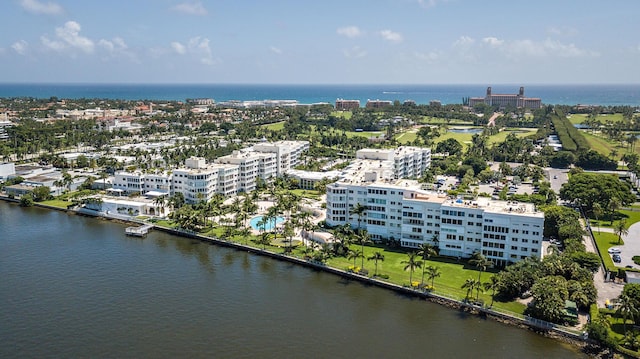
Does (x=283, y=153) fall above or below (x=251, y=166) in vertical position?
above

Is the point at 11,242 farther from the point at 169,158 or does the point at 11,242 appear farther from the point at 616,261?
the point at 616,261

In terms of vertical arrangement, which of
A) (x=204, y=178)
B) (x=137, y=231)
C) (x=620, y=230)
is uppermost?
(x=204, y=178)

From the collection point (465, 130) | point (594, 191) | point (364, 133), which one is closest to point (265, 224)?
point (594, 191)

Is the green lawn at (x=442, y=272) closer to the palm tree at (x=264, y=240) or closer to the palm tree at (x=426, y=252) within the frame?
the palm tree at (x=426, y=252)

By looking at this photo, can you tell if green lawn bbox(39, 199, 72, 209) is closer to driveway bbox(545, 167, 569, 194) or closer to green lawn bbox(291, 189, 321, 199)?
green lawn bbox(291, 189, 321, 199)

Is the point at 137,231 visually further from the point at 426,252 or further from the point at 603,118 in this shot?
the point at 603,118

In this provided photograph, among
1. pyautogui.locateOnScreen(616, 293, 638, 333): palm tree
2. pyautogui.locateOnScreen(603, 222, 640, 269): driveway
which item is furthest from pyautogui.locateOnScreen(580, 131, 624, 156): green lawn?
pyautogui.locateOnScreen(616, 293, 638, 333): palm tree
